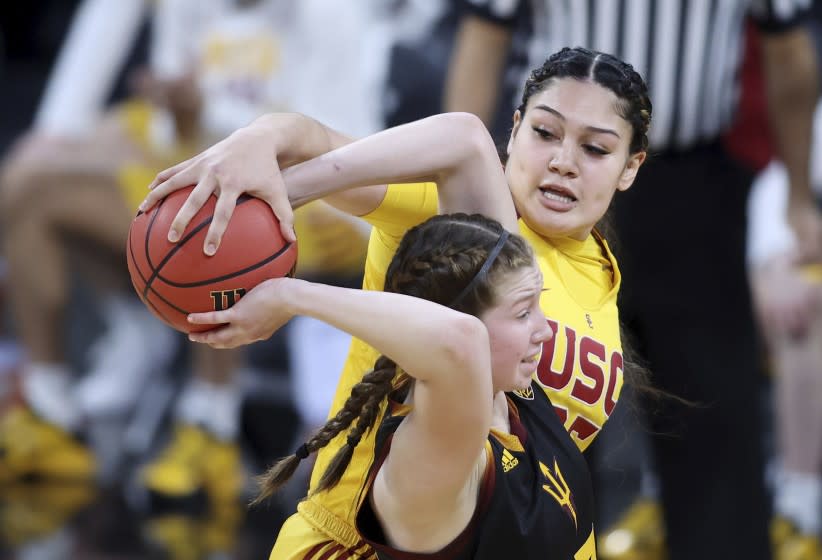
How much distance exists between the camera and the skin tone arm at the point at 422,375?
1.97 meters

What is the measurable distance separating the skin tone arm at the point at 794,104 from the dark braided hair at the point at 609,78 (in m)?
1.55

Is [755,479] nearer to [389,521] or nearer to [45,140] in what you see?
[389,521]

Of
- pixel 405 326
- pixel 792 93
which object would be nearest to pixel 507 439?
pixel 405 326

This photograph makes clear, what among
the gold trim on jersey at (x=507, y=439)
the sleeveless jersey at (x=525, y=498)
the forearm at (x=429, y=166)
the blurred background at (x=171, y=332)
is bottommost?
the blurred background at (x=171, y=332)

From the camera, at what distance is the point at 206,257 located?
205 cm

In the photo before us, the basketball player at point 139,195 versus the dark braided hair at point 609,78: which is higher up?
the dark braided hair at point 609,78

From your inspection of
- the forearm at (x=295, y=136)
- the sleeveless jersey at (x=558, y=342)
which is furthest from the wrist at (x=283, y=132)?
the sleeveless jersey at (x=558, y=342)

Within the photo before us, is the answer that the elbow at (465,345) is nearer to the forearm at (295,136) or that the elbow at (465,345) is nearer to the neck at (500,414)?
the neck at (500,414)

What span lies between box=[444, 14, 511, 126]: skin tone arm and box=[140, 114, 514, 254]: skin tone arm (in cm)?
140

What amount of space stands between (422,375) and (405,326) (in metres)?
0.08

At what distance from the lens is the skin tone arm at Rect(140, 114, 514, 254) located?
2.06m

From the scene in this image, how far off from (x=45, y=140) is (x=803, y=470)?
10.7 ft

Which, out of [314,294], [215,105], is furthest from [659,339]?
[215,105]

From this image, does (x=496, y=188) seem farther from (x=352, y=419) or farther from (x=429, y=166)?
(x=352, y=419)
